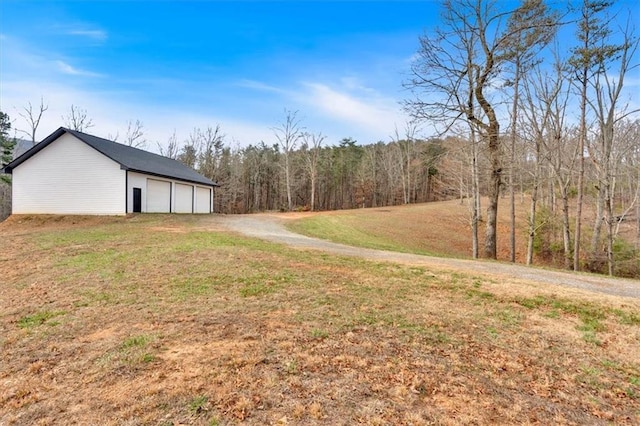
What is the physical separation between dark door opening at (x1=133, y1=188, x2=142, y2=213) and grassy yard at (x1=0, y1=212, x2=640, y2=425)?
42.3 feet

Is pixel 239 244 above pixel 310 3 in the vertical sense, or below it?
below

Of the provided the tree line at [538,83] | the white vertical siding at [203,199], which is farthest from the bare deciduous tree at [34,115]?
the tree line at [538,83]

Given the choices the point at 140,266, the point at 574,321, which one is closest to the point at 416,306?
the point at 574,321

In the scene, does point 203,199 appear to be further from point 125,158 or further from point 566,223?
point 566,223

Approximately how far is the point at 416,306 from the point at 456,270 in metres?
2.99

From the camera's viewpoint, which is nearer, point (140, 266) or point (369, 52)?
point (140, 266)

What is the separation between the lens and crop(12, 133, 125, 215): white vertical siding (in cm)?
1809

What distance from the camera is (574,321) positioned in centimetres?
450

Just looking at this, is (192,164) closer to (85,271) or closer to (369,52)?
(369,52)

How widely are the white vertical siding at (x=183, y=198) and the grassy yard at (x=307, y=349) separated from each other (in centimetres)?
1611

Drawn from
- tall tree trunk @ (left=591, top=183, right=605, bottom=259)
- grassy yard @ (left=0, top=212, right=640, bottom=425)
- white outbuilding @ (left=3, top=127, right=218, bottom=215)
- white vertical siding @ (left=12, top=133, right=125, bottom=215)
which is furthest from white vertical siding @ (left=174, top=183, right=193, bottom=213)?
tall tree trunk @ (left=591, top=183, right=605, bottom=259)

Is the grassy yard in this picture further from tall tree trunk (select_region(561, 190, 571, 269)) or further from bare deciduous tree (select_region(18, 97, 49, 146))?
bare deciduous tree (select_region(18, 97, 49, 146))

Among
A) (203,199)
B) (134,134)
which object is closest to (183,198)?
(203,199)

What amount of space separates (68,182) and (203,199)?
8.60 m
